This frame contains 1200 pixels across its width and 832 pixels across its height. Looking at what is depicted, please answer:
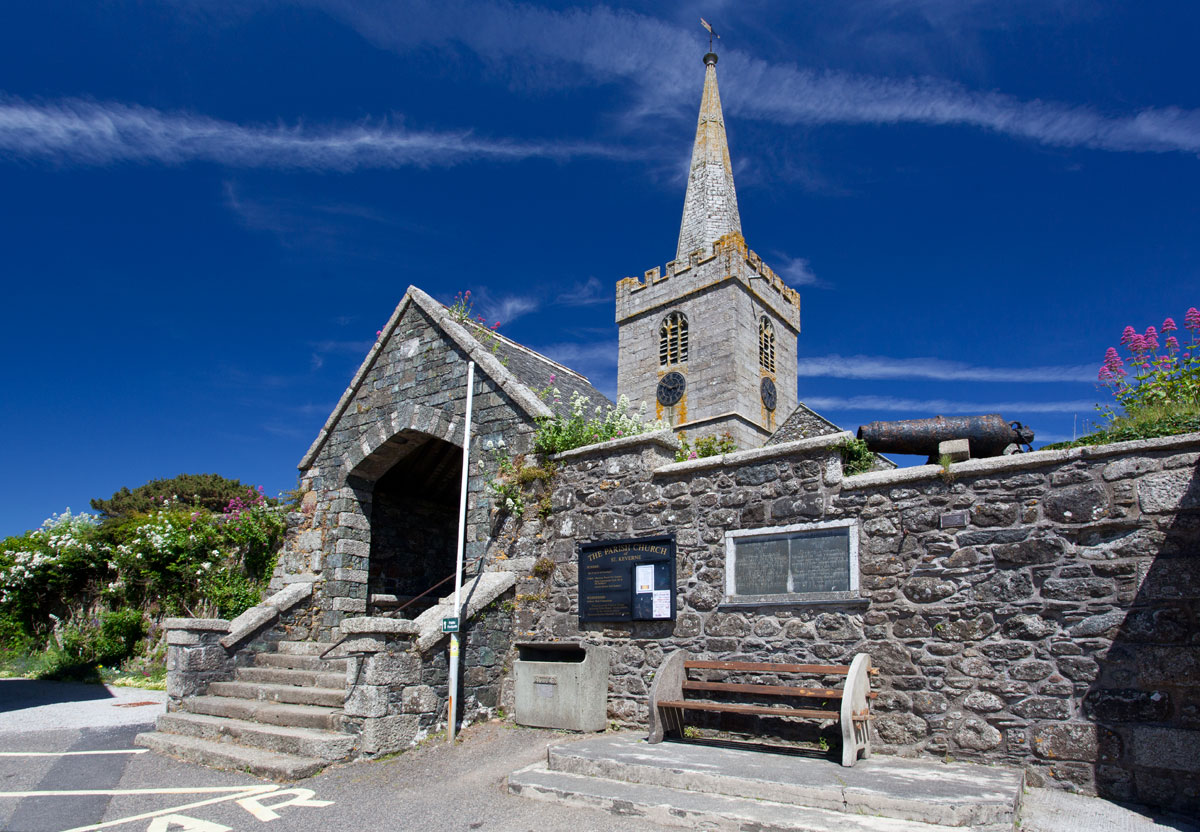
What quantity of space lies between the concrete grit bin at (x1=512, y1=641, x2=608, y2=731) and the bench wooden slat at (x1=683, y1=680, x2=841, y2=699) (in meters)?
1.05

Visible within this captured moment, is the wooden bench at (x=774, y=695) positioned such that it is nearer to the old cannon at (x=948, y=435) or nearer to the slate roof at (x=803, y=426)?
the old cannon at (x=948, y=435)

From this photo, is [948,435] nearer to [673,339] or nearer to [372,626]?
[372,626]

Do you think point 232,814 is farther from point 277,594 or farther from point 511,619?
point 277,594

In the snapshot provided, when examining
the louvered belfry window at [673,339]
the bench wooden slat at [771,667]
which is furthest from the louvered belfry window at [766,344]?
the bench wooden slat at [771,667]

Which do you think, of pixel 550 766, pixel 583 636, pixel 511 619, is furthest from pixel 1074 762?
pixel 511 619

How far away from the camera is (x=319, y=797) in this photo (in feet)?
18.7

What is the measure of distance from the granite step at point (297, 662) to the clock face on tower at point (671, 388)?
24902mm

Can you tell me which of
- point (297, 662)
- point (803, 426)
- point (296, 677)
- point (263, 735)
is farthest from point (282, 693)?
point (803, 426)

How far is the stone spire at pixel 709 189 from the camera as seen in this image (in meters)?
34.3

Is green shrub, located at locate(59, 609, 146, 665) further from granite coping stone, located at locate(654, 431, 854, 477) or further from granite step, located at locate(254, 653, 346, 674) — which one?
granite coping stone, located at locate(654, 431, 854, 477)

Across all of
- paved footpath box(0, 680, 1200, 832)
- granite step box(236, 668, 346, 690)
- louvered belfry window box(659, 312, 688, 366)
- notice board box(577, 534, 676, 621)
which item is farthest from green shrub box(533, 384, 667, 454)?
louvered belfry window box(659, 312, 688, 366)

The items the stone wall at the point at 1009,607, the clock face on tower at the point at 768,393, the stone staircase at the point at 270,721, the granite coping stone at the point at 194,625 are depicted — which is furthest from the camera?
the clock face on tower at the point at 768,393

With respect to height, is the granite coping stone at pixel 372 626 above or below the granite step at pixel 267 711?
above

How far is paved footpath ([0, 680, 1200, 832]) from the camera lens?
498 centimetres
